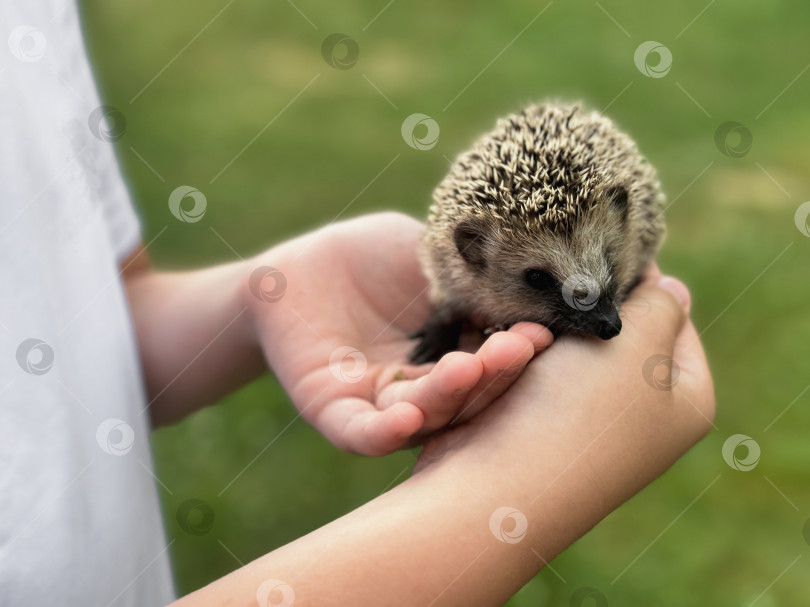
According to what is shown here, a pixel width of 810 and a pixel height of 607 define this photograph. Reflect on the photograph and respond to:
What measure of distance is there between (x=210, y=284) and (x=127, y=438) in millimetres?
423

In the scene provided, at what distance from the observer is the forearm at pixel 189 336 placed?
1533mm

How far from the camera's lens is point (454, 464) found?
1.08m

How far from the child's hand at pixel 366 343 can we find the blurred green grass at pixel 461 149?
29cm

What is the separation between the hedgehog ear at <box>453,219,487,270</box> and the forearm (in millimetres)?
479

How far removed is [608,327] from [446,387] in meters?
0.41

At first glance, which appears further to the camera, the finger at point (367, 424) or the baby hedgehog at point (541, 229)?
the baby hedgehog at point (541, 229)

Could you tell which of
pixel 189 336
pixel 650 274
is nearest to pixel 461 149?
pixel 650 274

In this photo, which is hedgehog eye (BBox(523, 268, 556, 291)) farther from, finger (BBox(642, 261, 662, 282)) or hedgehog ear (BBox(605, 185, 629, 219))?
finger (BBox(642, 261, 662, 282))

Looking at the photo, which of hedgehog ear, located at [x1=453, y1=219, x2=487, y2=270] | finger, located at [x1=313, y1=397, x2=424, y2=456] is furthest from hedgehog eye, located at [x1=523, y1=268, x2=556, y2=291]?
finger, located at [x1=313, y1=397, x2=424, y2=456]

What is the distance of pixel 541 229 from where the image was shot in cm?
142

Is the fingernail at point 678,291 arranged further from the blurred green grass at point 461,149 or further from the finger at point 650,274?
the blurred green grass at point 461,149

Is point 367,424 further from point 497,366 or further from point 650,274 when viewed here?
point 650,274

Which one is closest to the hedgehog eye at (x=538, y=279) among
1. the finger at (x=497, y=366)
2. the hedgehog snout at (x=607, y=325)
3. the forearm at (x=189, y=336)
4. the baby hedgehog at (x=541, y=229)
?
the baby hedgehog at (x=541, y=229)

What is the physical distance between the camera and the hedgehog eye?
58.3 inches
